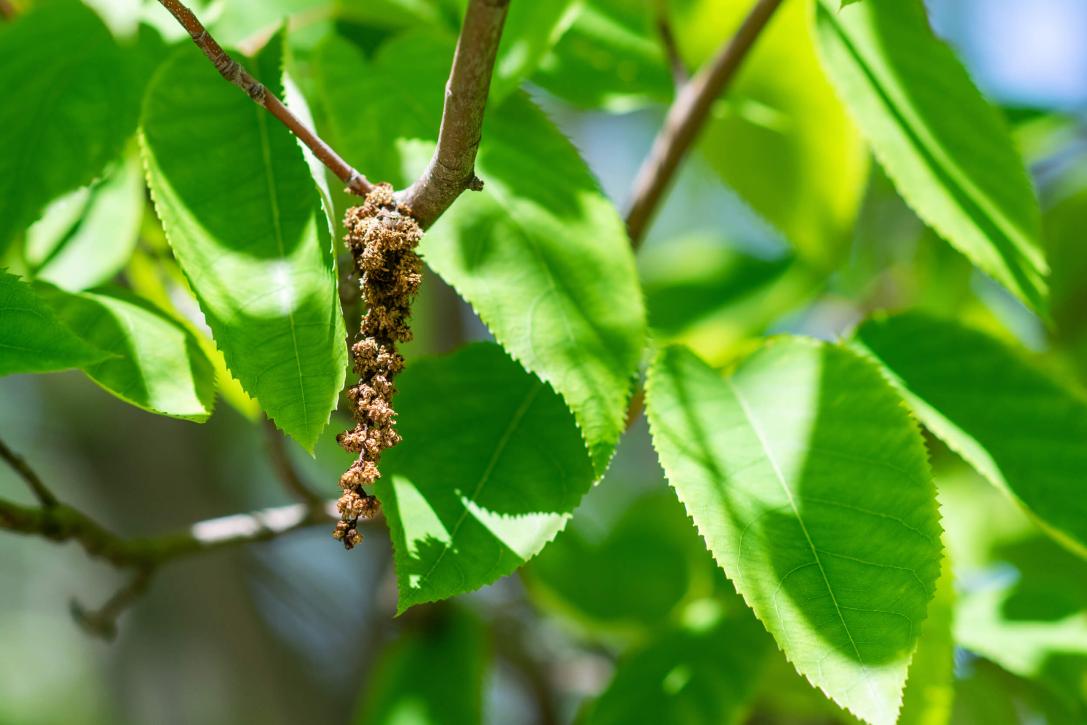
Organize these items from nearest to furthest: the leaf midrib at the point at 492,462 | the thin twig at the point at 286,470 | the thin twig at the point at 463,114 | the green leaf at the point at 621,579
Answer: the thin twig at the point at 463,114 → the leaf midrib at the point at 492,462 → the thin twig at the point at 286,470 → the green leaf at the point at 621,579

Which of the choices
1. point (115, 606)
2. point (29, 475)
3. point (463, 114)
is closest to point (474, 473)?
point (463, 114)

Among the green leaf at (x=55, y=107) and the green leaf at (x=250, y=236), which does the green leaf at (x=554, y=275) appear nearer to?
the green leaf at (x=250, y=236)

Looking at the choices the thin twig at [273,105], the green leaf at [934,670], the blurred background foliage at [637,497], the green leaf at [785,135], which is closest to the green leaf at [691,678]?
the blurred background foliage at [637,497]

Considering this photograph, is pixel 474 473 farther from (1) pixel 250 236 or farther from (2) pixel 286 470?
(2) pixel 286 470

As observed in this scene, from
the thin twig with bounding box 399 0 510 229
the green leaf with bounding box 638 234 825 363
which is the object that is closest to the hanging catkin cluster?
the thin twig with bounding box 399 0 510 229

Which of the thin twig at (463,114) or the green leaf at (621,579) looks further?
the green leaf at (621,579)

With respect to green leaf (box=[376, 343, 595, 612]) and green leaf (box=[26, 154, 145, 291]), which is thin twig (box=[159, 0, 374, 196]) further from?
green leaf (box=[26, 154, 145, 291])

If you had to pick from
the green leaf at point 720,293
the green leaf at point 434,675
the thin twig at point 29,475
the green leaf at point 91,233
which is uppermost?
the green leaf at point 91,233
